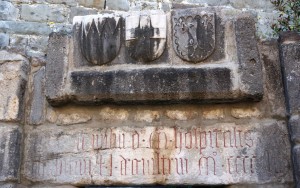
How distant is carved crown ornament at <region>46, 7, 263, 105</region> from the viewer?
260 cm

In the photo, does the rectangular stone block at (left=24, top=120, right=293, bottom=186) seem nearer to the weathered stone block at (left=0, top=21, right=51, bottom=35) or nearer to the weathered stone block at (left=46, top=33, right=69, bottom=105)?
the weathered stone block at (left=46, top=33, right=69, bottom=105)

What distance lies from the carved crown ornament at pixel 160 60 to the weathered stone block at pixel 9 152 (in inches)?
12.8

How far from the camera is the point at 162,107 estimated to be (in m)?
2.73

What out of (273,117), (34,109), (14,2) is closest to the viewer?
(273,117)

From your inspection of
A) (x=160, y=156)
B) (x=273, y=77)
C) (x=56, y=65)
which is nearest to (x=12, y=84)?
(x=56, y=65)

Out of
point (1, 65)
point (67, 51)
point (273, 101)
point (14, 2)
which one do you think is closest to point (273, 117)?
point (273, 101)

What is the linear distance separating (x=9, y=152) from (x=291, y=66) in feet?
5.94

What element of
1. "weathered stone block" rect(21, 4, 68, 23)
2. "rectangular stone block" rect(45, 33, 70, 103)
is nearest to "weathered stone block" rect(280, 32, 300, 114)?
"rectangular stone block" rect(45, 33, 70, 103)

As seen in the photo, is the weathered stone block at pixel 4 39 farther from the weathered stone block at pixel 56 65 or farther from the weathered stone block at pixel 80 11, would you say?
the weathered stone block at pixel 56 65

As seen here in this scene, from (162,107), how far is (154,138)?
0.21m

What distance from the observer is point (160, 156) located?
8.59 feet

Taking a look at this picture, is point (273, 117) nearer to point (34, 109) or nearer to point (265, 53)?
point (265, 53)

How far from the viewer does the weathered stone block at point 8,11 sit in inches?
214

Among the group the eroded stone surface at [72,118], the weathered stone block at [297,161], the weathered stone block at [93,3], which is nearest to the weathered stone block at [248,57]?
the weathered stone block at [297,161]
